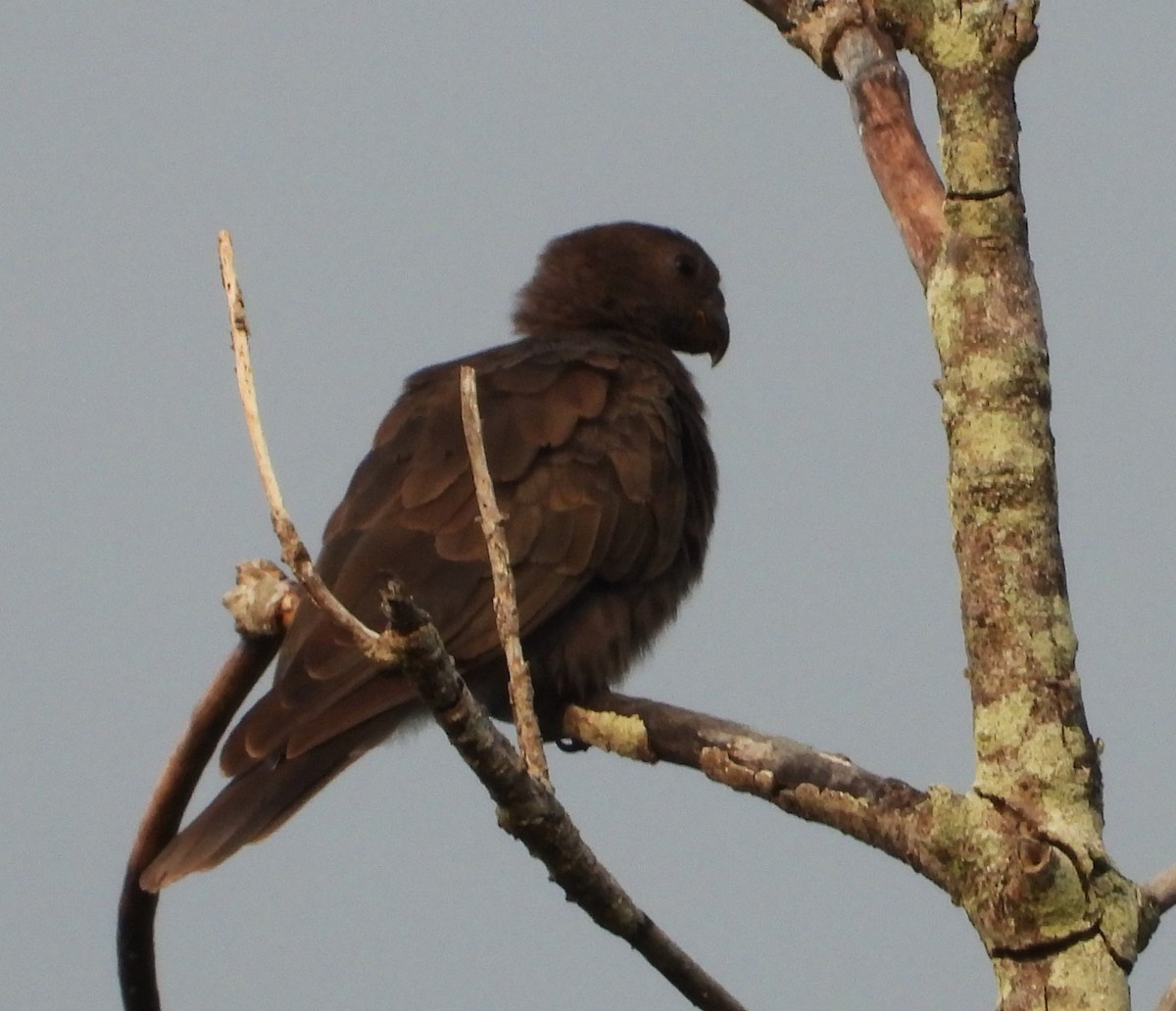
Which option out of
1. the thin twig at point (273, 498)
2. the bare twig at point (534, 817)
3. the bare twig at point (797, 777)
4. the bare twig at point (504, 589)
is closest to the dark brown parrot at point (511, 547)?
the bare twig at point (797, 777)

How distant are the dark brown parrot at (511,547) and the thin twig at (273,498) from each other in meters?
1.74

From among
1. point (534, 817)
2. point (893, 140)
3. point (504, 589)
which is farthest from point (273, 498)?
point (893, 140)

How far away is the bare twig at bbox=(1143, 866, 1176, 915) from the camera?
109 inches

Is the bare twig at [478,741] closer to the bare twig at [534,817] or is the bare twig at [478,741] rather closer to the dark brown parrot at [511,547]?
the bare twig at [534,817]

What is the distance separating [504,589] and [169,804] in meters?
1.72

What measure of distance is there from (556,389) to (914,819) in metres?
2.58

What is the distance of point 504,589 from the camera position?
2.49m

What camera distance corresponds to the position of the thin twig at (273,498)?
2.20m

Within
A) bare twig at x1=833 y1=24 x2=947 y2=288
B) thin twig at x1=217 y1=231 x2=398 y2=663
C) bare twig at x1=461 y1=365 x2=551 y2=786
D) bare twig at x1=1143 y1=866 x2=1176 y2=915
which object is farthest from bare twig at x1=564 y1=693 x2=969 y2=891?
thin twig at x1=217 y1=231 x2=398 y2=663

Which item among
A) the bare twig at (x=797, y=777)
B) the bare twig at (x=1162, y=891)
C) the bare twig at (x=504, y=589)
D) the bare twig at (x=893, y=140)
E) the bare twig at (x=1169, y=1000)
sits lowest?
the bare twig at (x=1169, y=1000)

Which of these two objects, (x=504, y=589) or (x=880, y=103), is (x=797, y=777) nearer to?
(x=504, y=589)

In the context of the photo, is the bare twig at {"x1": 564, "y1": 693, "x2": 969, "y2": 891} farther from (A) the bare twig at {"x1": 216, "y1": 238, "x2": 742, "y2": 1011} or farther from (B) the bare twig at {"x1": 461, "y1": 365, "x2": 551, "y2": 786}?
(B) the bare twig at {"x1": 461, "y1": 365, "x2": 551, "y2": 786}

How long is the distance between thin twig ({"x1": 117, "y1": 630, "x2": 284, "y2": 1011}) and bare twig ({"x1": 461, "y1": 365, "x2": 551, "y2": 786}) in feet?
5.22

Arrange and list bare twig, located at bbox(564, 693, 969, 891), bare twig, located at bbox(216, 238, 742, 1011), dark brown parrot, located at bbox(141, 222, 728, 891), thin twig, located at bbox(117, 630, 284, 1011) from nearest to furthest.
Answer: bare twig, located at bbox(216, 238, 742, 1011), bare twig, located at bbox(564, 693, 969, 891), thin twig, located at bbox(117, 630, 284, 1011), dark brown parrot, located at bbox(141, 222, 728, 891)
